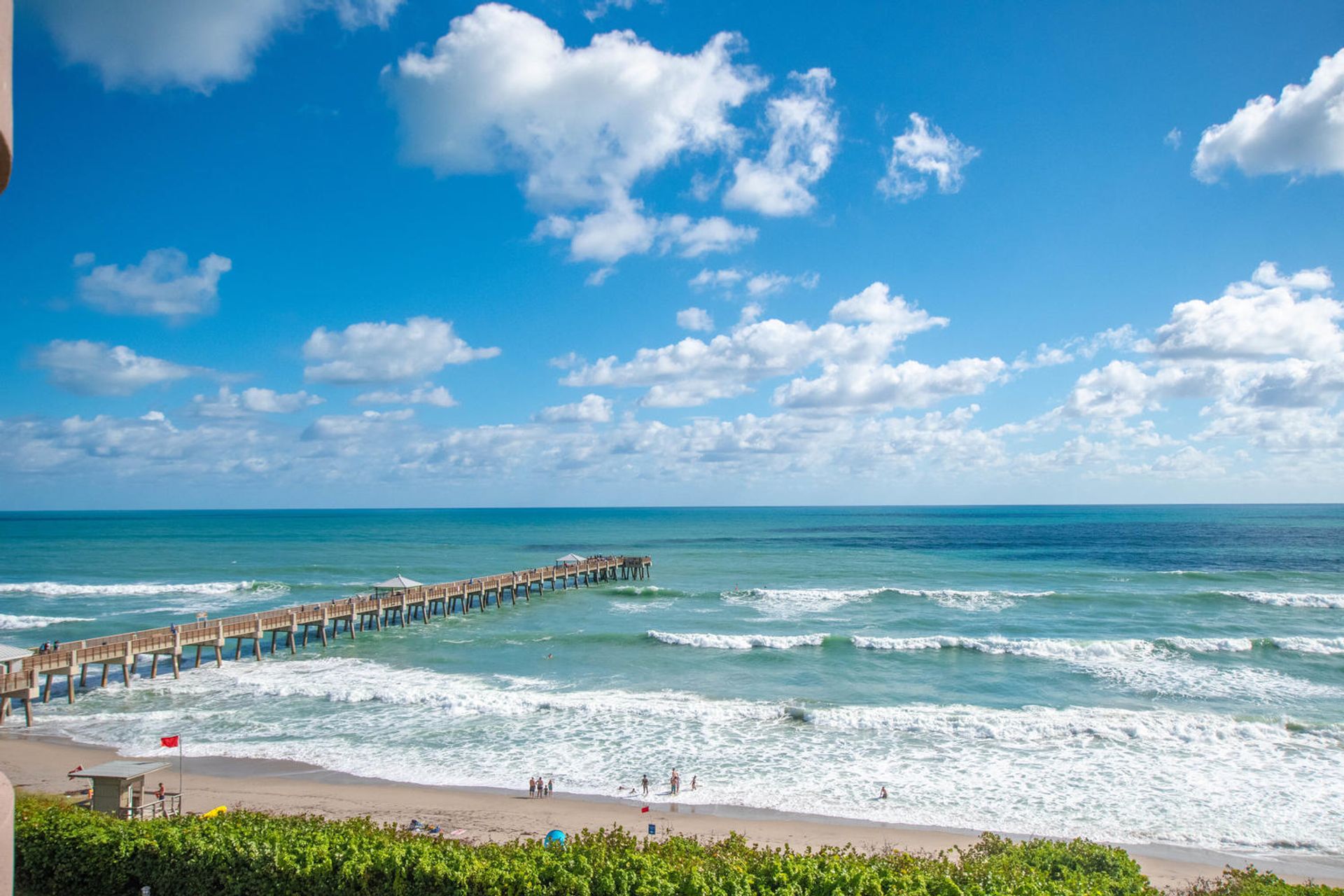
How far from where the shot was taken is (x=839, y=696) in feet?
97.8

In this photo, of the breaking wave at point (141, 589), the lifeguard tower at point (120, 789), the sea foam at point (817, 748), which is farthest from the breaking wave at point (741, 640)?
the breaking wave at point (141, 589)

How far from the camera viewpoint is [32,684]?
2756 cm

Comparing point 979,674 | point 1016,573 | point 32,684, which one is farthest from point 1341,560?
point 32,684

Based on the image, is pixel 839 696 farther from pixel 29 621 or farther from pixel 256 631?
pixel 29 621

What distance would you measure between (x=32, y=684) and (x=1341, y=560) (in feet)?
341

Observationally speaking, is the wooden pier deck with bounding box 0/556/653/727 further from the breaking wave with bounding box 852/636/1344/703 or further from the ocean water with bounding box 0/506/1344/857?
the breaking wave with bounding box 852/636/1344/703

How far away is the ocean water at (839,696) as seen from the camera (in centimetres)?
2142

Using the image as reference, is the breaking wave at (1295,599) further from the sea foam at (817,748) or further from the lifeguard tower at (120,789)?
the lifeguard tower at (120,789)

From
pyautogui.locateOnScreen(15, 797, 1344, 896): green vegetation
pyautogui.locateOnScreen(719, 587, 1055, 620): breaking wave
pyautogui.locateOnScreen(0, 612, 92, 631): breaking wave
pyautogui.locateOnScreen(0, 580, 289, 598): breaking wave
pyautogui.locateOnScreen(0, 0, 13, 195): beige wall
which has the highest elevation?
pyautogui.locateOnScreen(0, 0, 13, 195): beige wall

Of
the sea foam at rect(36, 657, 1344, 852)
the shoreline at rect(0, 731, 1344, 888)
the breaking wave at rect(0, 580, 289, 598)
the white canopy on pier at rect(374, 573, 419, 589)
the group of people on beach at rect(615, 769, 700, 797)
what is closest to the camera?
the shoreline at rect(0, 731, 1344, 888)

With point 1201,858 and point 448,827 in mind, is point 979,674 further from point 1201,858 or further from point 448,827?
point 448,827

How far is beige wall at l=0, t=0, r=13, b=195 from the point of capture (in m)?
2.74

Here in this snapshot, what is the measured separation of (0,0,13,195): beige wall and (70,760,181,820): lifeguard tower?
1846cm

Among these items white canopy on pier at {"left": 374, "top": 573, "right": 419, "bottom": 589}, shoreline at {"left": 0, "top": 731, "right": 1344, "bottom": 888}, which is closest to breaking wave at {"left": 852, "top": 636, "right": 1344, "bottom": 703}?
shoreline at {"left": 0, "top": 731, "right": 1344, "bottom": 888}
